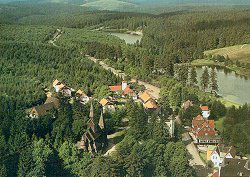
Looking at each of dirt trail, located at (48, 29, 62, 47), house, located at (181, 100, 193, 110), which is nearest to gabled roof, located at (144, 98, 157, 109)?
house, located at (181, 100, 193, 110)

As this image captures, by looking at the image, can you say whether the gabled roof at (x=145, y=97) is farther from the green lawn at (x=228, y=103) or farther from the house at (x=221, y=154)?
the house at (x=221, y=154)

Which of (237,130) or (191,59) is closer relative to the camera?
(237,130)

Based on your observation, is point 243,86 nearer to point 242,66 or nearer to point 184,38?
point 242,66

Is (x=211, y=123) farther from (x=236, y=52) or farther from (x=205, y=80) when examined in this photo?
(x=236, y=52)

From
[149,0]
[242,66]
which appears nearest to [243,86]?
[242,66]

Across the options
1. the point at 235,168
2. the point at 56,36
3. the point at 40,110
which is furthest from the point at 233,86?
the point at 56,36

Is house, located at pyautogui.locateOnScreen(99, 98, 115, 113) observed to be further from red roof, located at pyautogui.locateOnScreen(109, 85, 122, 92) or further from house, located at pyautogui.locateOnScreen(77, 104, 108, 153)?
house, located at pyautogui.locateOnScreen(77, 104, 108, 153)
